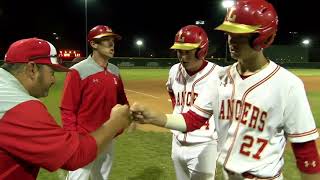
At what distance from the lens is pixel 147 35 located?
82.2 metres

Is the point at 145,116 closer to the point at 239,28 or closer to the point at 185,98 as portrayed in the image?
the point at 239,28

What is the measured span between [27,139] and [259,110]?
1489mm

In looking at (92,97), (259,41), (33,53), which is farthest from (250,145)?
(92,97)

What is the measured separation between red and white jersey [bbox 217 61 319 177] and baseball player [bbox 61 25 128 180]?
252 cm

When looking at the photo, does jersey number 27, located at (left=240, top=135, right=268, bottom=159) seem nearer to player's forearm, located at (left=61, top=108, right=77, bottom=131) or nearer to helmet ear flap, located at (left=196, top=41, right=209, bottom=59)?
helmet ear flap, located at (left=196, top=41, right=209, bottom=59)

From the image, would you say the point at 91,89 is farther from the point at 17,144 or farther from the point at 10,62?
the point at 17,144

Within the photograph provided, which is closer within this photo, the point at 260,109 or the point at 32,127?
the point at 32,127

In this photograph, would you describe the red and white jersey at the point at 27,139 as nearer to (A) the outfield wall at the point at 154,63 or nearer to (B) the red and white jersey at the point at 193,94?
(B) the red and white jersey at the point at 193,94

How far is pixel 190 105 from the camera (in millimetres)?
4758

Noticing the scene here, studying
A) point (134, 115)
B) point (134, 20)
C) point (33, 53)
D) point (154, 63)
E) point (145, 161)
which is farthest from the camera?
point (134, 20)

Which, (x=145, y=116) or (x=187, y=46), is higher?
(x=187, y=46)

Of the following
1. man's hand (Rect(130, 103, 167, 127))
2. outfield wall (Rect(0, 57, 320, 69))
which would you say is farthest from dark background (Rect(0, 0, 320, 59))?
man's hand (Rect(130, 103, 167, 127))

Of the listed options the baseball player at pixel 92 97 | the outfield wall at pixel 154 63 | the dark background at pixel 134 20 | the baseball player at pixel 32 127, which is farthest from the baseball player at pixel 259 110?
the dark background at pixel 134 20

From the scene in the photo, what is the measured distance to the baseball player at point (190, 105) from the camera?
477 centimetres
